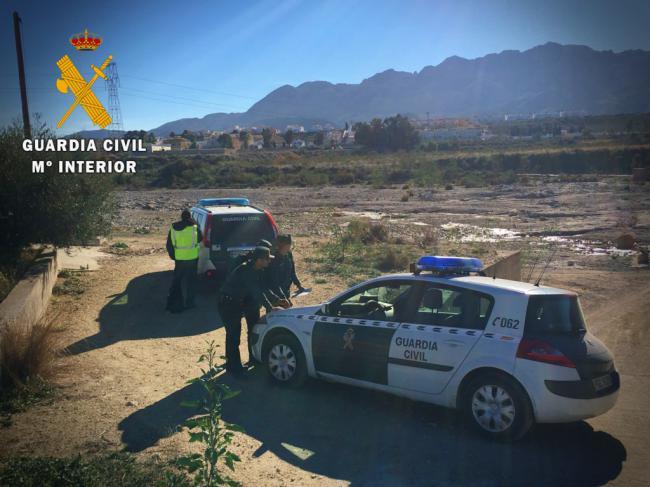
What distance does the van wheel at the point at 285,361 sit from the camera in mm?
6910

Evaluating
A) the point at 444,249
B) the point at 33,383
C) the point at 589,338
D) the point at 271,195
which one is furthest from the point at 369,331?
the point at 271,195

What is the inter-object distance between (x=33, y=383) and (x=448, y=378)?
446cm

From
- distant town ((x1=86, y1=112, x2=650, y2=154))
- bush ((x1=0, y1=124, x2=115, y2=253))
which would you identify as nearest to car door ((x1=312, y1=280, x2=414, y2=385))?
bush ((x1=0, y1=124, x2=115, y2=253))

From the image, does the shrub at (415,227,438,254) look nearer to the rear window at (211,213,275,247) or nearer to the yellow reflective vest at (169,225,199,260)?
the rear window at (211,213,275,247)

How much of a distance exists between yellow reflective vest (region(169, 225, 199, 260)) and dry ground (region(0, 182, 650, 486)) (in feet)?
3.62

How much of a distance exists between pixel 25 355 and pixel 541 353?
5.41 metres

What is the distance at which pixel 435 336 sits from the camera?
5902 millimetres

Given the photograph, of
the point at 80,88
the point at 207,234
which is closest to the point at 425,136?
the point at 80,88

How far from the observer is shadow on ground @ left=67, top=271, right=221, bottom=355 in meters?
9.05

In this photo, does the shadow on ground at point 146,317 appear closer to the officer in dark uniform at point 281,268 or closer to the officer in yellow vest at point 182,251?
the officer in yellow vest at point 182,251

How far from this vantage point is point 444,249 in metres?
18.4

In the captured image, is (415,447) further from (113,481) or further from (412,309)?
(113,481)

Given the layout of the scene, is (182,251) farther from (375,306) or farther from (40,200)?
(375,306)

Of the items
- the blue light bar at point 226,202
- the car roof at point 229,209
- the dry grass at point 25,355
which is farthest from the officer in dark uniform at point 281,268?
the blue light bar at point 226,202
